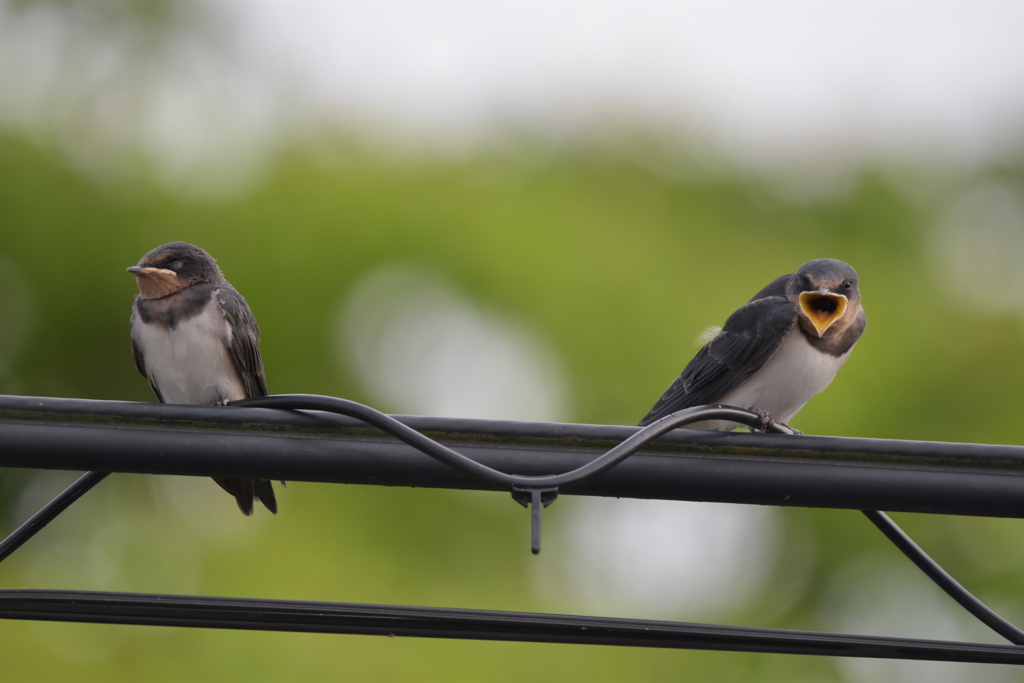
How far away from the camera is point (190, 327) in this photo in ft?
12.7

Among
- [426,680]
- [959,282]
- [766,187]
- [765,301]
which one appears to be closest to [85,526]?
[426,680]

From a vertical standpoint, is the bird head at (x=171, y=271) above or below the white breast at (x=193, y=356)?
above

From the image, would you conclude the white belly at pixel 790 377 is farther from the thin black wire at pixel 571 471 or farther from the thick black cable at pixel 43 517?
the thick black cable at pixel 43 517

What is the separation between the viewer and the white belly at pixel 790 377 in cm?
397

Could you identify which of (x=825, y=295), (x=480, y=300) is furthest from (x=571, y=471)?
(x=480, y=300)

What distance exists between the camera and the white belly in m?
3.97

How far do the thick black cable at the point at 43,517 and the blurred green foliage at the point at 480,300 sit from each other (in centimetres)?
488

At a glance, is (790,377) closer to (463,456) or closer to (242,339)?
(242,339)

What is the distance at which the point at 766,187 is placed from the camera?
12477 millimetres

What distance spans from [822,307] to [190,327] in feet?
8.09

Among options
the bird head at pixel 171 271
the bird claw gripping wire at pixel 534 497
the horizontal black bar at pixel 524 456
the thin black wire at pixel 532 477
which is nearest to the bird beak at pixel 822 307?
the thin black wire at pixel 532 477

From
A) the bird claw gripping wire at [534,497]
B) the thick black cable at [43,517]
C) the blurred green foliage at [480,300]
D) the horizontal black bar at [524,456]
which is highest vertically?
the horizontal black bar at [524,456]

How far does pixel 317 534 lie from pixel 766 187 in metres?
7.44

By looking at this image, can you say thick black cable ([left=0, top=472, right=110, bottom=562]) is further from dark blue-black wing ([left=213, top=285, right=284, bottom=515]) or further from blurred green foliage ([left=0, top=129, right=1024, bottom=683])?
blurred green foliage ([left=0, top=129, right=1024, bottom=683])
